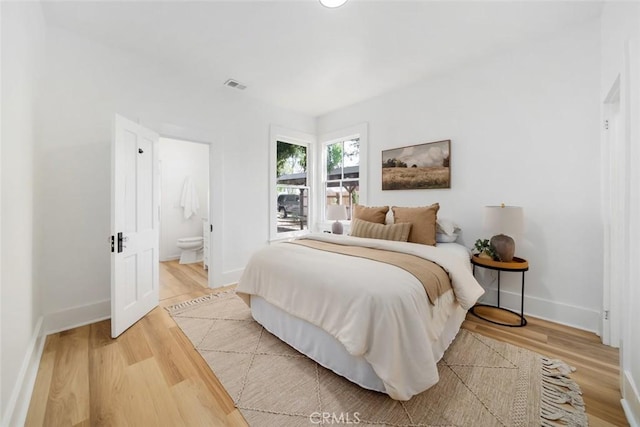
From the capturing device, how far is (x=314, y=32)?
2.25 metres

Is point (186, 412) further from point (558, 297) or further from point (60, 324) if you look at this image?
point (558, 297)

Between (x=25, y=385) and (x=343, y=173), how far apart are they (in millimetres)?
3969

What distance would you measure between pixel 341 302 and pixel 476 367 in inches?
43.6

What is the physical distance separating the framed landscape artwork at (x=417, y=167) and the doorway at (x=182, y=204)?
11.1 feet

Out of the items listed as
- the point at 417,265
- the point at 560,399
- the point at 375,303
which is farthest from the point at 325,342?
the point at 560,399

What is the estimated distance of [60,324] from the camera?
223 cm

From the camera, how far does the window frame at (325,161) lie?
12.6ft

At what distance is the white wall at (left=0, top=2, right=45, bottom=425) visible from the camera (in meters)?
1.26

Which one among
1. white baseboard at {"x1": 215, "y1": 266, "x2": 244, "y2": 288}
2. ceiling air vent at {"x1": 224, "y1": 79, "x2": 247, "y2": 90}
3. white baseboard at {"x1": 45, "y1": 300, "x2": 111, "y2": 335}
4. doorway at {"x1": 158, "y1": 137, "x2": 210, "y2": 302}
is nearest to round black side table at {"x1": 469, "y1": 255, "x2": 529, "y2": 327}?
white baseboard at {"x1": 215, "y1": 266, "x2": 244, "y2": 288}

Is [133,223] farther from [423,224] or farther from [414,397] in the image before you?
[423,224]

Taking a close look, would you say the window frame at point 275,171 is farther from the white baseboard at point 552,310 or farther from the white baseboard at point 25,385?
the white baseboard at point 552,310

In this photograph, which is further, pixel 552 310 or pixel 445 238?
pixel 445 238

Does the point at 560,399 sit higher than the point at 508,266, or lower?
lower

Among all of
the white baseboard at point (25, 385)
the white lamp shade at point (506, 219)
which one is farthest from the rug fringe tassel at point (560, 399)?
the white baseboard at point (25, 385)
